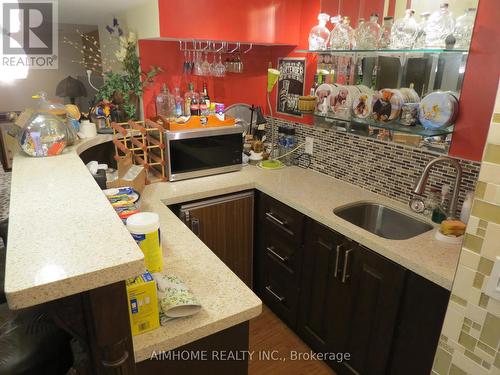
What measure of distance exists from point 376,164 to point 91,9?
2303mm

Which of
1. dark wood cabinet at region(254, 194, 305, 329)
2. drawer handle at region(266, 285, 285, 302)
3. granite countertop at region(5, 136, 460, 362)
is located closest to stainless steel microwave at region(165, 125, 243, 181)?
granite countertop at region(5, 136, 460, 362)

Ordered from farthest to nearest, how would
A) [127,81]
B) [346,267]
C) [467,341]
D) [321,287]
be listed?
[127,81], [321,287], [346,267], [467,341]

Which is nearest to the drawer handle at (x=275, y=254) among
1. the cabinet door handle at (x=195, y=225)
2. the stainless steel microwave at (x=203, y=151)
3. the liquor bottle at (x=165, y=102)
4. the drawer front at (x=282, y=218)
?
the drawer front at (x=282, y=218)

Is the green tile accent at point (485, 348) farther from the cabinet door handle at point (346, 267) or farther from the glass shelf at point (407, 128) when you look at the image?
the glass shelf at point (407, 128)

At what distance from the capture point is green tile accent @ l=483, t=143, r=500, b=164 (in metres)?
0.88

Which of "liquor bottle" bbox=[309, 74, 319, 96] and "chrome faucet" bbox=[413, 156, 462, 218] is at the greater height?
"liquor bottle" bbox=[309, 74, 319, 96]

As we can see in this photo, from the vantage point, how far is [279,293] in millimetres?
2295

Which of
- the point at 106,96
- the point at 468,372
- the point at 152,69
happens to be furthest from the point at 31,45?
the point at 468,372

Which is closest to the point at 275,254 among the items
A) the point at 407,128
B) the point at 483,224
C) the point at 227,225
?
the point at 227,225

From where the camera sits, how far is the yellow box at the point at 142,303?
0.90 metres

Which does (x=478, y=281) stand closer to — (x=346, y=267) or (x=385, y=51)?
(x=346, y=267)

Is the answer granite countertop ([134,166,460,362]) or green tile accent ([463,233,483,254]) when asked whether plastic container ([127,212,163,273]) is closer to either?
granite countertop ([134,166,460,362])

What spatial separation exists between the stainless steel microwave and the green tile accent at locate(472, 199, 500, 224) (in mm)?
1634

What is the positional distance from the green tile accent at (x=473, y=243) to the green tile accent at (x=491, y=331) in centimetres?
19
